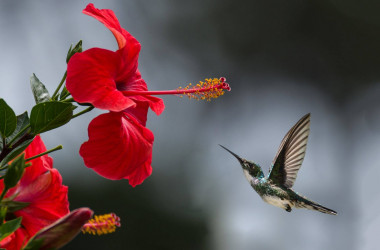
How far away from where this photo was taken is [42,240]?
28.5 inches

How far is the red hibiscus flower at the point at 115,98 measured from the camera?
92cm

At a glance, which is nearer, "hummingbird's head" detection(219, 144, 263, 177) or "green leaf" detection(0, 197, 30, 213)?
"green leaf" detection(0, 197, 30, 213)

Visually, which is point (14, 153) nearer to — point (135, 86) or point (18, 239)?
point (18, 239)

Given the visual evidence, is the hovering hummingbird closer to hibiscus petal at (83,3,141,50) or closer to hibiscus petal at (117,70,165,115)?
hibiscus petal at (117,70,165,115)

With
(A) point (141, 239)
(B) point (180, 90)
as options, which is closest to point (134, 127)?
(B) point (180, 90)

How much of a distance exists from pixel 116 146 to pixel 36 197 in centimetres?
17

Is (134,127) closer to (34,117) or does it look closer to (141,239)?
(34,117)

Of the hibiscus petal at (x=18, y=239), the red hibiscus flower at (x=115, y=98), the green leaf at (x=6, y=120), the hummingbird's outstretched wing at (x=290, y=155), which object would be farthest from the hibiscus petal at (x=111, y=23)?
the hummingbird's outstretched wing at (x=290, y=155)

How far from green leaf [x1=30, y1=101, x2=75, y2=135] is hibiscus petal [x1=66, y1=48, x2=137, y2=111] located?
51 mm

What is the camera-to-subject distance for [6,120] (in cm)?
83

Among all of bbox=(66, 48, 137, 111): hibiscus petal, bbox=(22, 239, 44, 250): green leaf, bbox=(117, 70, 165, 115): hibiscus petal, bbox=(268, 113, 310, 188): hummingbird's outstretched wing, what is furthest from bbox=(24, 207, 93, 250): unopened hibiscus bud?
bbox=(268, 113, 310, 188): hummingbird's outstretched wing

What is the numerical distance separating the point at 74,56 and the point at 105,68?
0.07m

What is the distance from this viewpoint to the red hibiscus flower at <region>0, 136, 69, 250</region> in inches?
34.6

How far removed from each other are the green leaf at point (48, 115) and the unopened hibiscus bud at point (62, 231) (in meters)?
0.17
